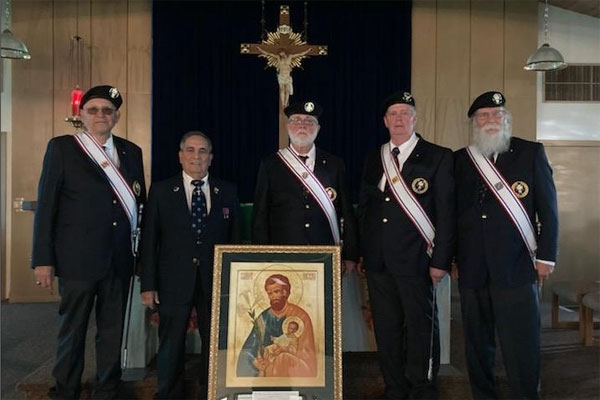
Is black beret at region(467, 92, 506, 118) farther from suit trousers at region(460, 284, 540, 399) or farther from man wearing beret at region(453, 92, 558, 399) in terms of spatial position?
suit trousers at region(460, 284, 540, 399)

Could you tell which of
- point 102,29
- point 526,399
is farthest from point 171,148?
point 526,399

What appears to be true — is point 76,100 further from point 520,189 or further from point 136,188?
point 520,189

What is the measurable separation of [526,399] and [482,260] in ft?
2.04

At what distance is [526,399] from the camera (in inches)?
94.8

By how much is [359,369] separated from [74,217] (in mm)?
1496

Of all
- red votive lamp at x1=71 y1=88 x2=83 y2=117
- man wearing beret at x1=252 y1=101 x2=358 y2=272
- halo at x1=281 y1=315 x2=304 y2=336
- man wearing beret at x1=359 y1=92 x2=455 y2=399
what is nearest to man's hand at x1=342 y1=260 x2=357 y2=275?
man wearing beret at x1=252 y1=101 x2=358 y2=272

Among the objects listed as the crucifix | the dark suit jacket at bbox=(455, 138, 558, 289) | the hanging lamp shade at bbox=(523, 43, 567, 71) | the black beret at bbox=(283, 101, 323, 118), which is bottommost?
the dark suit jacket at bbox=(455, 138, 558, 289)

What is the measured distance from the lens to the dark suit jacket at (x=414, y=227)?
7.70 feet

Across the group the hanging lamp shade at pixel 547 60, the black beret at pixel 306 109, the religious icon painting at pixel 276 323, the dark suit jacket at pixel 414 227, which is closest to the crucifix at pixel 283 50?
the black beret at pixel 306 109

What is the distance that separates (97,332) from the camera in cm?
236

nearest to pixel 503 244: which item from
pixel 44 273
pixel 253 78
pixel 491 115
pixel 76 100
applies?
pixel 491 115

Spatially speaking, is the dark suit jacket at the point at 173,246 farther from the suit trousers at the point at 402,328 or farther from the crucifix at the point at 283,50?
the crucifix at the point at 283,50

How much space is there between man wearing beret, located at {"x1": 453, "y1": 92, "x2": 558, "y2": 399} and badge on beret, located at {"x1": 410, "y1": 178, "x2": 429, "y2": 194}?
0.16 m

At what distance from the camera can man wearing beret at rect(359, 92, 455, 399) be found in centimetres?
237
